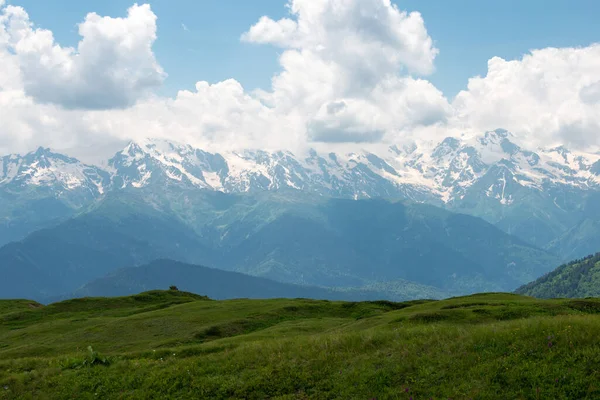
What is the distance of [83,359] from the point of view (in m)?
31.8

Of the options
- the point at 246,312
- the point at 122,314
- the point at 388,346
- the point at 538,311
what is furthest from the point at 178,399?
the point at 122,314

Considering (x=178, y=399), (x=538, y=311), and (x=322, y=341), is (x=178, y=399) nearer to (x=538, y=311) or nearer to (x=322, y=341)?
(x=322, y=341)

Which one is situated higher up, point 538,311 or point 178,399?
point 538,311

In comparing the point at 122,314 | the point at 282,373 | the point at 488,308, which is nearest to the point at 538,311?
the point at 488,308

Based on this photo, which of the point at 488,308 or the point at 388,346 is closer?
the point at 388,346

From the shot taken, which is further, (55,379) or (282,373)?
(55,379)

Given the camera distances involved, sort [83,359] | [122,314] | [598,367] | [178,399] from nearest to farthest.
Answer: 1. [598,367]
2. [178,399]
3. [83,359]
4. [122,314]

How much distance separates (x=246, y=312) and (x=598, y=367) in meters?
51.5

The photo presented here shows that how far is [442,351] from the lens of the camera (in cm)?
2606

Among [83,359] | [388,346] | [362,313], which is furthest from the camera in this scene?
[362,313]

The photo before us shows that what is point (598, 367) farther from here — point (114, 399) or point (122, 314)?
point (122, 314)

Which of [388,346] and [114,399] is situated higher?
[388,346]

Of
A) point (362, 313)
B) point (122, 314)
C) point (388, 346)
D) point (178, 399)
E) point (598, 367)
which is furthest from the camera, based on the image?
point (122, 314)

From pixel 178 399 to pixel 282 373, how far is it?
5.53 meters
